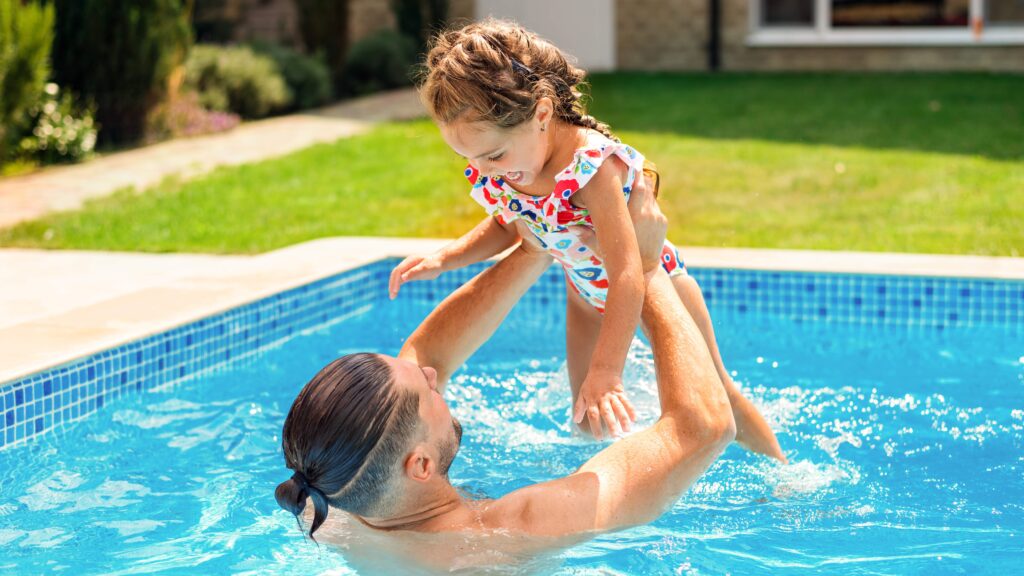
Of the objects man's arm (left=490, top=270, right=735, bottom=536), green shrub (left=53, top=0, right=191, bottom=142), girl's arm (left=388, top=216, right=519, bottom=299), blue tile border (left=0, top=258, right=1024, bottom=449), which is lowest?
blue tile border (left=0, top=258, right=1024, bottom=449)

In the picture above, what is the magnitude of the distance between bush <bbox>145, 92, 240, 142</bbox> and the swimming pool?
17.2 feet

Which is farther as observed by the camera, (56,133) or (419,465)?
(56,133)

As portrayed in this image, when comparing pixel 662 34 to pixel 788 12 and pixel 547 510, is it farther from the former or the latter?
pixel 547 510

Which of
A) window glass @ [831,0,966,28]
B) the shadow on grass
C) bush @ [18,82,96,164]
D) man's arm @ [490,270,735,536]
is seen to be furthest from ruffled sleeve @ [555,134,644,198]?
window glass @ [831,0,966,28]

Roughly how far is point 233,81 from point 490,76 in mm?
9402

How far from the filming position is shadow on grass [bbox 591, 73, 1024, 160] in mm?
10258

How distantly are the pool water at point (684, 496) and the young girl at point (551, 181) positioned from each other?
1.37 feet

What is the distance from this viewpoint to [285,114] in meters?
13.2

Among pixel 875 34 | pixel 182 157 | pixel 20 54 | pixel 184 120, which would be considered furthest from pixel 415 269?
pixel 875 34

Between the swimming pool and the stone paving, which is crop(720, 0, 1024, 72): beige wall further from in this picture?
the swimming pool

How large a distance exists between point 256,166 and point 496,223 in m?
6.28

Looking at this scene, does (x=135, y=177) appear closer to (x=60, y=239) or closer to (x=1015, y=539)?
(x=60, y=239)

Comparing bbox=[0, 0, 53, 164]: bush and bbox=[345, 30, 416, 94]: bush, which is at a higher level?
bbox=[0, 0, 53, 164]: bush

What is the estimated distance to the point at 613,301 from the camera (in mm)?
3193
